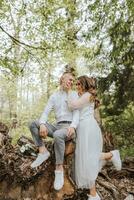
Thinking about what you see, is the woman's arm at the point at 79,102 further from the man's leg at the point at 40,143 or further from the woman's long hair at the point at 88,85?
the man's leg at the point at 40,143

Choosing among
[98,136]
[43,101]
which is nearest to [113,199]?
[98,136]

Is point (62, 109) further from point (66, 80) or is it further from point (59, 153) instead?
point (59, 153)

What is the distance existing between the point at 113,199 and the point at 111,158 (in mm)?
1022

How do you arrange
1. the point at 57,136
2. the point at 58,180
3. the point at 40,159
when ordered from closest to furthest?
the point at 57,136, the point at 58,180, the point at 40,159

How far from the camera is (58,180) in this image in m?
5.44

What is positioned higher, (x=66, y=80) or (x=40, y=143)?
(x=66, y=80)

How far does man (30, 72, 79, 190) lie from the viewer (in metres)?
5.33

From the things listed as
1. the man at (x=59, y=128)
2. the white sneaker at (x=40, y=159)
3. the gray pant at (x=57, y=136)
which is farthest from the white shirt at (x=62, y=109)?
the white sneaker at (x=40, y=159)

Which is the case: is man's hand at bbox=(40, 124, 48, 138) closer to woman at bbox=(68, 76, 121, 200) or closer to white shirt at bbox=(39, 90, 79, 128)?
white shirt at bbox=(39, 90, 79, 128)

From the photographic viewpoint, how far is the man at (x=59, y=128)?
5.33 meters

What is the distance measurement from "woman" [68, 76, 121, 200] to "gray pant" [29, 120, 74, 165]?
0.84ft

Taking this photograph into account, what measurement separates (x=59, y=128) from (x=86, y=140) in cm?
42

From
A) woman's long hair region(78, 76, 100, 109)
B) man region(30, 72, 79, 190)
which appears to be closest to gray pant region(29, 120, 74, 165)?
man region(30, 72, 79, 190)

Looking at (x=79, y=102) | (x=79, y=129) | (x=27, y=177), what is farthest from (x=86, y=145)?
(x=27, y=177)
